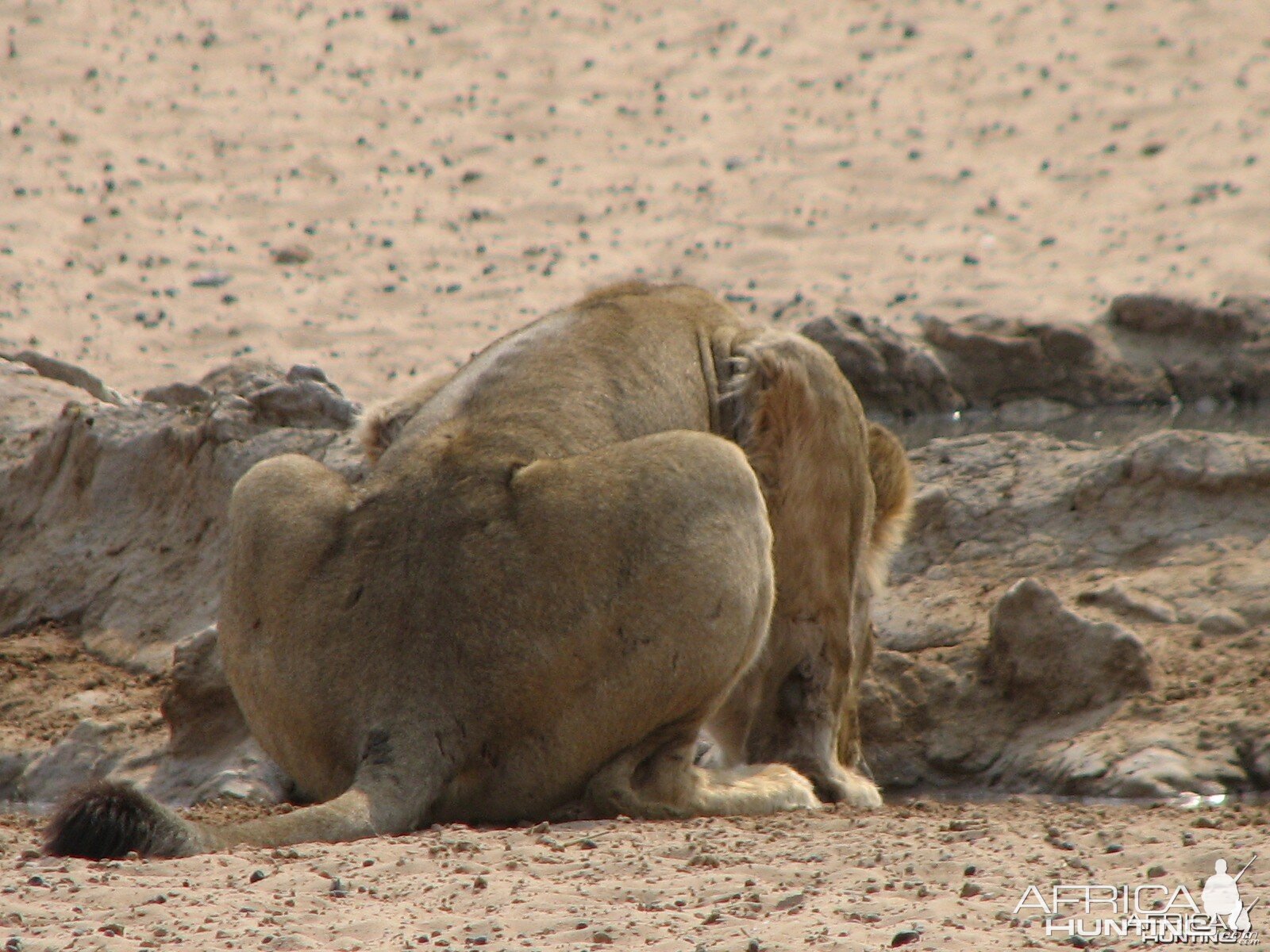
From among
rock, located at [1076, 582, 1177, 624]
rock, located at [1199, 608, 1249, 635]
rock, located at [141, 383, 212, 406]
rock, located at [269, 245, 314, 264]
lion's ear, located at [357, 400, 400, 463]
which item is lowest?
rock, located at [1199, 608, 1249, 635]

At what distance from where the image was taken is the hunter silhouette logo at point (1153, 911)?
375 cm

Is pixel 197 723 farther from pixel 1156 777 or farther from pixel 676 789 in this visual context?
pixel 1156 777

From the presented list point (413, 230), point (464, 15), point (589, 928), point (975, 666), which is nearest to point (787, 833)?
point (589, 928)

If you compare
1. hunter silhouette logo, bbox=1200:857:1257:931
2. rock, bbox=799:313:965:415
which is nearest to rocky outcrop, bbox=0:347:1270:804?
hunter silhouette logo, bbox=1200:857:1257:931

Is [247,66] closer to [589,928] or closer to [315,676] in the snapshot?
[315,676]

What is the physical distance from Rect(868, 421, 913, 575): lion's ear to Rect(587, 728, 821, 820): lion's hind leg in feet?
4.34

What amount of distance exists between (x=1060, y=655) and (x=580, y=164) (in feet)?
36.4

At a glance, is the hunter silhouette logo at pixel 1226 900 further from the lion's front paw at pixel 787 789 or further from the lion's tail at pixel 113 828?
the lion's tail at pixel 113 828

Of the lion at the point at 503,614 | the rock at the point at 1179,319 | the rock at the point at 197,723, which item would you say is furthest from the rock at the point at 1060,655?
the rock at the point at 1179,319

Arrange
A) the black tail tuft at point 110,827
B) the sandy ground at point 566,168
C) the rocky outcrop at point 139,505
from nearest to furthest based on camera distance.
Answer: the black tail tuft at point 110,827
the rocky outcrop at point 139,505
the sandy ground at point 566,168

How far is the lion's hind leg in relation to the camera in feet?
16.8

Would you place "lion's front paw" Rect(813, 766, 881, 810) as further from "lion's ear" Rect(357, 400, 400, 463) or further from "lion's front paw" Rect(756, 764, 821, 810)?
"lion's ear" Rect(357, 400, 400, 463)

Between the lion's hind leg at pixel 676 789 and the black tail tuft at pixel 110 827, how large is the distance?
1.21 meters

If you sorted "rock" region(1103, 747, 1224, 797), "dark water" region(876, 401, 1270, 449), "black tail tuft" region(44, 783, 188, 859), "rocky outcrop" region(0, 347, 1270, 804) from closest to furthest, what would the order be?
1. "black tail tuft" region(44, 783, 188, 859)
2. "rock" region(1103, 747, 1224, 797)
3. "rocky outcrop" region(0, 347, 1270, 804)
4. "dark water" region(876, 401, 1270, 449)
